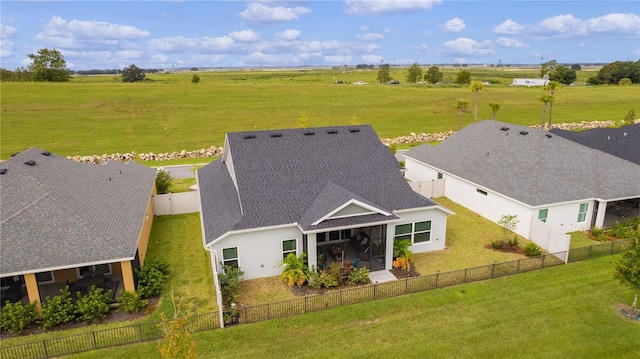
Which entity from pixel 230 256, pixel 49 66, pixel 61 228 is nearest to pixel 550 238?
pixel 230 256

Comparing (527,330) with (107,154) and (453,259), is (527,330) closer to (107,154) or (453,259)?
(453,259)

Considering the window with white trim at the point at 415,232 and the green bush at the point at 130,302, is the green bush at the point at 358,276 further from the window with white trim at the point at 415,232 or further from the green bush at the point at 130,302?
the green bush at the point at 130,302

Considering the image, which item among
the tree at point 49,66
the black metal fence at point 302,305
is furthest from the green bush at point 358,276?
the tree at point 49,66

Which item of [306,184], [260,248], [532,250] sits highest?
[306,184]

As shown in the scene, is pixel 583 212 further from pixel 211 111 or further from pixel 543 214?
pixel 211 111

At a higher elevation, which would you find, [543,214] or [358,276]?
[543,214]

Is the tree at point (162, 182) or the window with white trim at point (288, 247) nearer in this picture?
the window with white trim at point (288, 247)
